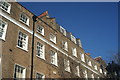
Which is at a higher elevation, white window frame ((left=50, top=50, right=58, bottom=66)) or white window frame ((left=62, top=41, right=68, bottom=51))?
white window frame ((left=62, top=41, right=68, bottom=51))

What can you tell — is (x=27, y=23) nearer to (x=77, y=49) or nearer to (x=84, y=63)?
(x=77, y=49)

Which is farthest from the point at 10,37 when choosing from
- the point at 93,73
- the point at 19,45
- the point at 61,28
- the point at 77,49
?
the point at 93,73

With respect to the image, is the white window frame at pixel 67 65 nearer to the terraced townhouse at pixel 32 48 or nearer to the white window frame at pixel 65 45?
the terraced townhouse at pixel 32 48

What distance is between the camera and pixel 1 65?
40.4 feet

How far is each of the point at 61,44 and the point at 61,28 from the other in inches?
135

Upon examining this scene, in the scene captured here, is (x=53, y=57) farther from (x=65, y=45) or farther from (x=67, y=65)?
(x=65, y=45)

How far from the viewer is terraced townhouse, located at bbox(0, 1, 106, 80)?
13555 mm

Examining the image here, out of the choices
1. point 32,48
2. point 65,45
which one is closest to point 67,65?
point 65,45

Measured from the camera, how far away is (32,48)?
16.0 metres

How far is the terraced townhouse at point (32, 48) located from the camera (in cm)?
1355

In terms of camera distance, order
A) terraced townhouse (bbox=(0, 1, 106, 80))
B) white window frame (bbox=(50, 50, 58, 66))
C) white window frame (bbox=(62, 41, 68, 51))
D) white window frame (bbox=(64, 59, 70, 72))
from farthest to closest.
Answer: white window frame (bbox=(62, 41, 68, 51))
white window frame (bbox=(64, 59, 70, 72))
white window frame (bbox=(50, 50, 58, 66))
terraced townhouse (bbox=(0, 1, 106, 80))

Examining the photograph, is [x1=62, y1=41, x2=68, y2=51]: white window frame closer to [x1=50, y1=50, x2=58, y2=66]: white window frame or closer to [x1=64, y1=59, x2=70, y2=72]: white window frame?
[x1=64, y1=59, x2=70, y2=72]: white window frame

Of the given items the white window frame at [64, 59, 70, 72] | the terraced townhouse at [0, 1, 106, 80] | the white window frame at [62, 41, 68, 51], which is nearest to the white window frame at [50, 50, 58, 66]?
the terraced townhouse at [0, 1, 106, 80]

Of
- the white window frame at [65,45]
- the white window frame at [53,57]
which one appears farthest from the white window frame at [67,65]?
the white window frame at [53,57]
